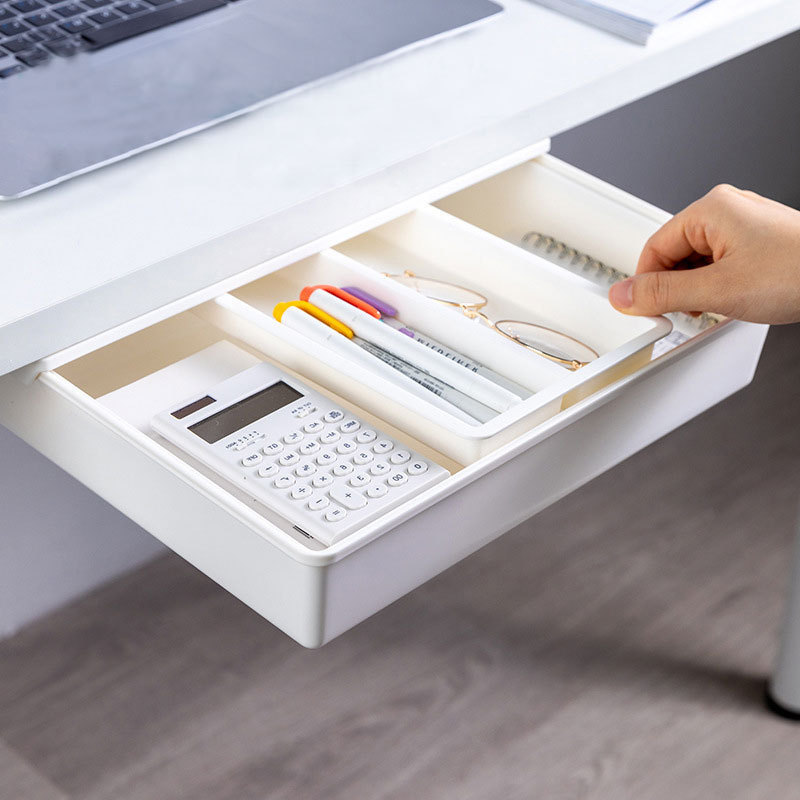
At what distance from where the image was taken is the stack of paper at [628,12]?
0.84 meters

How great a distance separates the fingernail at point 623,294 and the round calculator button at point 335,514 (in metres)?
0.25

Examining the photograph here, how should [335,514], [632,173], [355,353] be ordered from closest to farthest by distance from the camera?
[335,514] < [355,353] < [632,173]

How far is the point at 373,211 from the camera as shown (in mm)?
712

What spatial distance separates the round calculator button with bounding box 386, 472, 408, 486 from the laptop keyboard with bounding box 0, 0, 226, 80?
33 centimetres

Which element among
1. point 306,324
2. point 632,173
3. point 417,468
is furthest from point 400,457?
point 632,173

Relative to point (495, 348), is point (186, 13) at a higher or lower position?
higher

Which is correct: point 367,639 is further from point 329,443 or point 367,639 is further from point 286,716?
point 329,443

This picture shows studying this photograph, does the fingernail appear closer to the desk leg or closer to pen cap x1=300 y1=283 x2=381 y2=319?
pen cap x1=300 y1=283 x2=381 y2=319

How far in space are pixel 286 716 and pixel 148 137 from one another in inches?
29.2

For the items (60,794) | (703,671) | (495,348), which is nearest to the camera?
(495,348)

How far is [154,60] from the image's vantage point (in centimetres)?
76

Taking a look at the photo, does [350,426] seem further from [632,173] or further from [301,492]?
[632,173]

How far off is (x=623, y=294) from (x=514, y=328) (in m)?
0.08

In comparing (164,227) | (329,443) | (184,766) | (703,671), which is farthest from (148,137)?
(703,671)
